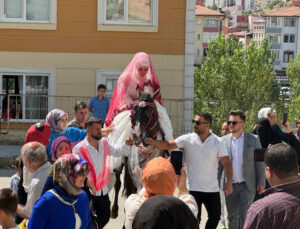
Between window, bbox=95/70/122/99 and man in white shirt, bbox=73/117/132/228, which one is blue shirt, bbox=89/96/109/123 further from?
man in white shirt, bbox=73/117/132/228

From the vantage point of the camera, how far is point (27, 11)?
61.8ft

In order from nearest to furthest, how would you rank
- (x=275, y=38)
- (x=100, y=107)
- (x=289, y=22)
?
(x=100, y=107)
(x=289, y=22)
(x=275, y=38)

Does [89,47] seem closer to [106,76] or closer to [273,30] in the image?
[106,76]

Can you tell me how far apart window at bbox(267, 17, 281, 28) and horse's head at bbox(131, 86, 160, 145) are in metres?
148

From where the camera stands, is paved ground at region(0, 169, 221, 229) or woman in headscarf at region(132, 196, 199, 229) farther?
paved ground at region(0, 169, 221, 229)

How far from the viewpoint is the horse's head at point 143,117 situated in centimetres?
863

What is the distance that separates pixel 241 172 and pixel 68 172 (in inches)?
145

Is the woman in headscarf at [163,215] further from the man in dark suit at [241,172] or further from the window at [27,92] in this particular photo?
the window at [27,92]

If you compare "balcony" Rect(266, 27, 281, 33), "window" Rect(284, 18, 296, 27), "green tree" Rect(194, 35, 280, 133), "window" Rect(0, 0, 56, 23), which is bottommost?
"green tree" Rect(194, 35, 280, 133)

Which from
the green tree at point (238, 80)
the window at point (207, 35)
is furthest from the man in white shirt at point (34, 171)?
the window at point (207, 35)

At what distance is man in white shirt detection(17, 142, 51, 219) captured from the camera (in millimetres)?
5906

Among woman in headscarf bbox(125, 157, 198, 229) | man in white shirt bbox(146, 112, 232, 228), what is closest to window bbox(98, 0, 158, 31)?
man in white shirt bbox(146, 112, 232, 228)

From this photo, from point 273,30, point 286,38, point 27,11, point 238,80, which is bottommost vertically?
point 238,80

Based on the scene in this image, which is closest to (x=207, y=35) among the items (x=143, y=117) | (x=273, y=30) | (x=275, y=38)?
(x=275, y=38)
